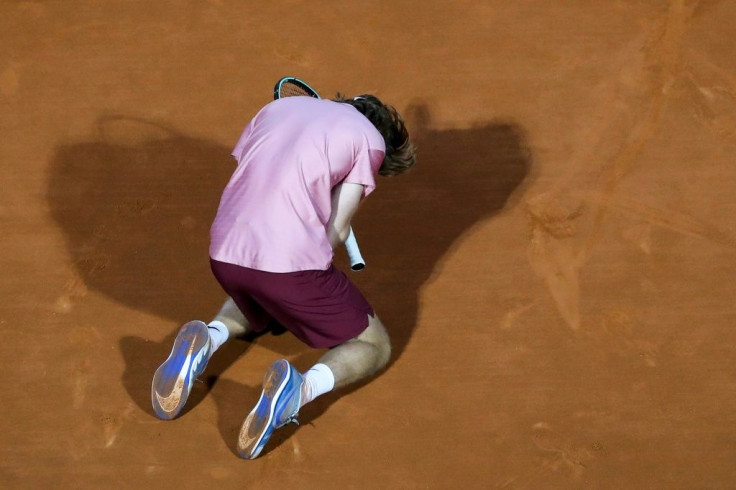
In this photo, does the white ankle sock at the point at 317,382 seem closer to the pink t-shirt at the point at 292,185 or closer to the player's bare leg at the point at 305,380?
the player's bare leg at the point at 305,380

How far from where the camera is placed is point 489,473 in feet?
10.00

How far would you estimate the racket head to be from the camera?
3.12 m

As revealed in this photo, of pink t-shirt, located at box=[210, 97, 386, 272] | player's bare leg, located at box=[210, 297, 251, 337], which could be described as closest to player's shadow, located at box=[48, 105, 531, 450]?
player's bare leg, located at box=[210, 297, 251, 337]

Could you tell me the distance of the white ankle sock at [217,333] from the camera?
3.11 meters

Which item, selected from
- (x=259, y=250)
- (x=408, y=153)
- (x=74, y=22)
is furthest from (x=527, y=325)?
(x=74, y=22)

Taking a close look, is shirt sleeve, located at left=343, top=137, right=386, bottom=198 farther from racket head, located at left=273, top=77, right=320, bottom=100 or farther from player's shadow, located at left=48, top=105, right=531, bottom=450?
player's shadow, located at left=48, top=105, right=531, bottom=450

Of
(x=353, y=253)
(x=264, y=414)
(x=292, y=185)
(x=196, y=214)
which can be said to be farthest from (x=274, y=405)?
(x=196, y=214)

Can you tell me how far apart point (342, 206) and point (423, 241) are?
76 cm

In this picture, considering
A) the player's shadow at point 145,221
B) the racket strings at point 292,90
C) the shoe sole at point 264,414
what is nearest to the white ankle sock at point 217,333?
the player's shadow at point 145,221

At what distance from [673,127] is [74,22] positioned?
2827mm

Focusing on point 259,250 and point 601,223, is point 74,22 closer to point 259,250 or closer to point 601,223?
point 259,250

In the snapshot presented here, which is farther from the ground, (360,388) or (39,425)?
(360,388)

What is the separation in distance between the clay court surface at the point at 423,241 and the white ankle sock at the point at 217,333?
0.54ft

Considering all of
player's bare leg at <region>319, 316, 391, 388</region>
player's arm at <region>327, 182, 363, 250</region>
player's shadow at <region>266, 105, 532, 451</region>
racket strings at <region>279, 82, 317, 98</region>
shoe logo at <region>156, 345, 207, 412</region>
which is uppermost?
racket strings at <region>279, 82, 317, 98</region>
